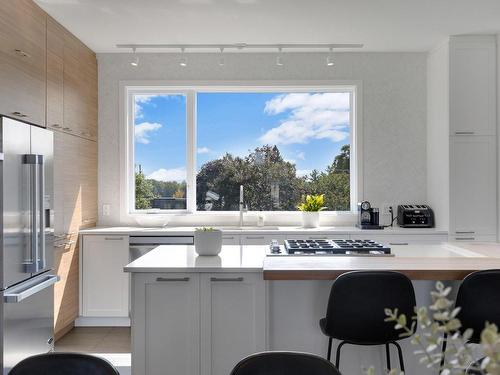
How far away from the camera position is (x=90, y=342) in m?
4.11

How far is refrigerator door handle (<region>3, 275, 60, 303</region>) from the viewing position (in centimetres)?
273

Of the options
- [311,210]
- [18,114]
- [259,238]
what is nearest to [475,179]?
[311,210]

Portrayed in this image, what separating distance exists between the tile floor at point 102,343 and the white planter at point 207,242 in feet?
4.34

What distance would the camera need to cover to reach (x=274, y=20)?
158 inches

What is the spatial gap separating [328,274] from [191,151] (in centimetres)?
317

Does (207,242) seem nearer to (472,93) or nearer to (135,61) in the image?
(135,61)

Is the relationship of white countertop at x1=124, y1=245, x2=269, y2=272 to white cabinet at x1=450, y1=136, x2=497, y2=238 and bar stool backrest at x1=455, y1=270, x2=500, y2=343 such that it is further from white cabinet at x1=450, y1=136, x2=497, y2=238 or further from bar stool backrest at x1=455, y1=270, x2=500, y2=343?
white cabinet at x1=450, y1=136, x2=497, y2=238

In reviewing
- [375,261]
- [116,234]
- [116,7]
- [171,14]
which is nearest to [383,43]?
[171,14]

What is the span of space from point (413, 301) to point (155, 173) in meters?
3.65

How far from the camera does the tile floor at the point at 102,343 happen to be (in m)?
3.71

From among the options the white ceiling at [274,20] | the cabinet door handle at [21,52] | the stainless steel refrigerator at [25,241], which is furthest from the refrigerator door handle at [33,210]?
the white ceiling at [274,20]

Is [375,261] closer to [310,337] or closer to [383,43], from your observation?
[310,337]

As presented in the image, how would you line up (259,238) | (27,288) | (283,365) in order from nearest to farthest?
(283,365) < (27,288) < (259,238)

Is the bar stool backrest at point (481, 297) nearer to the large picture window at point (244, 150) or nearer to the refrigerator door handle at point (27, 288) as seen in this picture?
the refrigerator door handle at point (27, 288)
